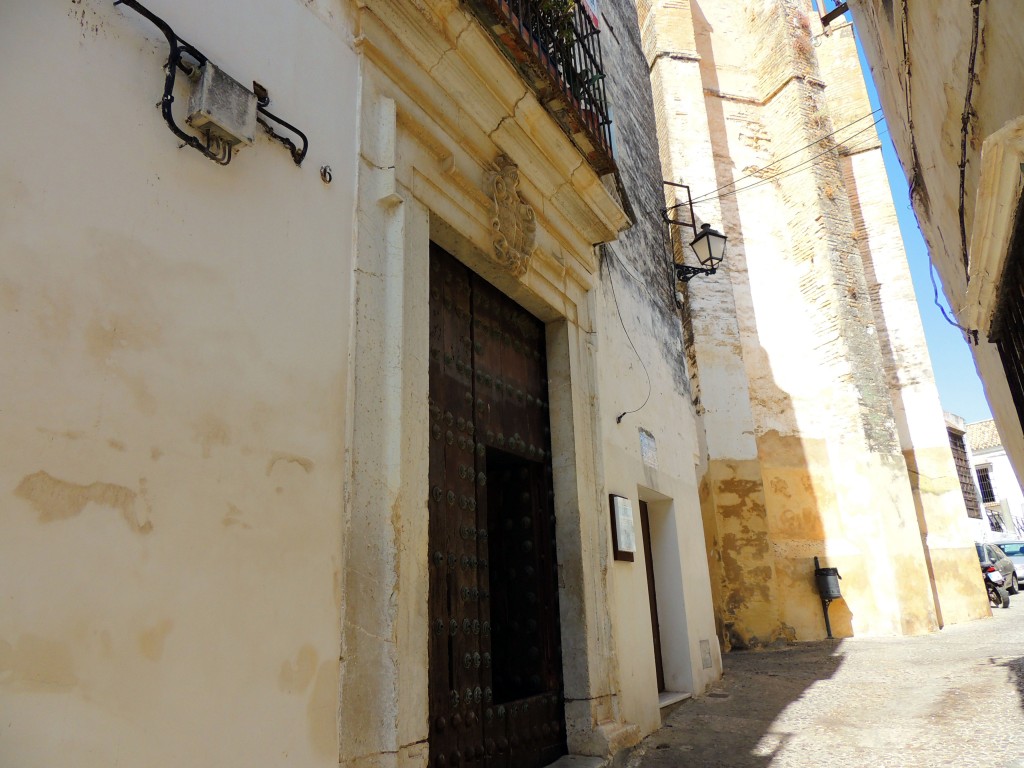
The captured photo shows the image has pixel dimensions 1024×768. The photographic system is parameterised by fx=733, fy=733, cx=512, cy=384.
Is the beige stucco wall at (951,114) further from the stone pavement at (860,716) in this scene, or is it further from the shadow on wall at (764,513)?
the shadow on wall at (764,513)

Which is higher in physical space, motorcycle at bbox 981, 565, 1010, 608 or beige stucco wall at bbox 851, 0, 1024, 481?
beige stucco wall at bbox 851, 0, 1024, 481

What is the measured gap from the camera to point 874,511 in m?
11.2

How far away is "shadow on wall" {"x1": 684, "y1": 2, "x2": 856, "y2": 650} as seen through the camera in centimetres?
1016

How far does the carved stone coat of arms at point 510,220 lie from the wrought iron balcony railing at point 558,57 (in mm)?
501

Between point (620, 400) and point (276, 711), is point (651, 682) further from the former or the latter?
point (276, 711)

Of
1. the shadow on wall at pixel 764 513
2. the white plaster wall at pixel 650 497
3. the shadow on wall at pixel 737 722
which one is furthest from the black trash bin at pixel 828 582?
the white plaster wall at pixel 650 497

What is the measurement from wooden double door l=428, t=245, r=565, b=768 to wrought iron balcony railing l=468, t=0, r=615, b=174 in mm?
1098

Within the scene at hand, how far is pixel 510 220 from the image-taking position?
12.7ft

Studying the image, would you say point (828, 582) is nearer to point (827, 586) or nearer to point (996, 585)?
point (827, 586)

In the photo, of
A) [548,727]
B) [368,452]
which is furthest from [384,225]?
[548,727]

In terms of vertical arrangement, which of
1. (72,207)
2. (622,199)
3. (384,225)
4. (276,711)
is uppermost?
(622,199)

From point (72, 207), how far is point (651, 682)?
14.0 feet

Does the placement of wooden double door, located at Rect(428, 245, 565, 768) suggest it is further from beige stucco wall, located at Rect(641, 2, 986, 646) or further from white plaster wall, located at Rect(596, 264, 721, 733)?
beige stucco wall, located at Rect(641, 2, 986, 646)

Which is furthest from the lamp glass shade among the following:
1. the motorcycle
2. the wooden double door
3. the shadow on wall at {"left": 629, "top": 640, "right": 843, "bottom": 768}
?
the motorcycle
